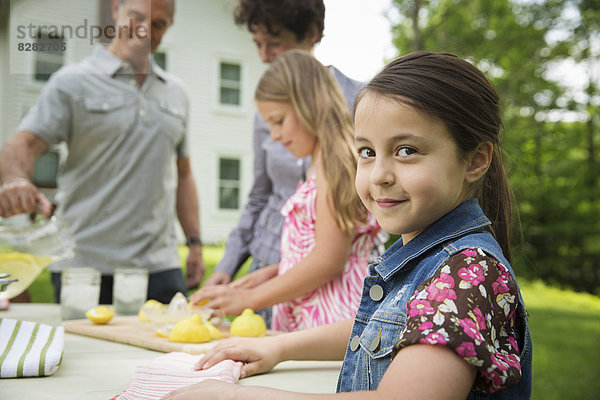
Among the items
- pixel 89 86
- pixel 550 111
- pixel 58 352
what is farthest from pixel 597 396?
pixel 550 111

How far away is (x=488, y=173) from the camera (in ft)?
3.81

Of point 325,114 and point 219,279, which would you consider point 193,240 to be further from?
point 325,114

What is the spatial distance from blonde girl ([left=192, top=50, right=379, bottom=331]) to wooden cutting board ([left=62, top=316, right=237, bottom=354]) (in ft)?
0.63

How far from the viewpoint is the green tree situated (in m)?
9.84

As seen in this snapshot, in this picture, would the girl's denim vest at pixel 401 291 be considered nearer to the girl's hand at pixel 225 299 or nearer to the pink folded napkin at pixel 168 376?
the pink folded napkin at pixel 168 376

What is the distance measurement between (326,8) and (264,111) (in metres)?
0.59

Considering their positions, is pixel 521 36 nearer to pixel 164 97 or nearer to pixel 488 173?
pixel 164 97

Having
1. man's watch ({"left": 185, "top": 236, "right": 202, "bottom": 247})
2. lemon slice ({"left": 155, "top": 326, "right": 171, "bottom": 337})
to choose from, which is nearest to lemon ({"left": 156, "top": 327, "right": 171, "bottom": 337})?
lemon slice ({"left": 155, "top": 326, "right": 171, "bottom": 337})

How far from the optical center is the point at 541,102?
11883 mm

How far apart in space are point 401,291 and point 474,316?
19 cm

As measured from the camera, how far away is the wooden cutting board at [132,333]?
1560 mm

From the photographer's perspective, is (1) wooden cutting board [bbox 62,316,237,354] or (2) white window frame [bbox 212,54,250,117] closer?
(1) wooden cutting board [bbox 62,316,237,354]

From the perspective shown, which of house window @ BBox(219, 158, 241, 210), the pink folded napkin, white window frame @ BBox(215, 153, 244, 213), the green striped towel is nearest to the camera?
the pink folded napkin

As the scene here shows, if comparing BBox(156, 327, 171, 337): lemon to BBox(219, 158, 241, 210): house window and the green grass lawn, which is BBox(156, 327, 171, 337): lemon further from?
BBox(219, 158, 241, 210): house window
